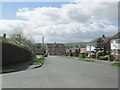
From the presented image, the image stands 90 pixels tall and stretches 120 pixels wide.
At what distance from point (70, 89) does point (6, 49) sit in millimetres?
21068

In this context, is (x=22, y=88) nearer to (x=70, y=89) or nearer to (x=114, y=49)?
(x=70, y=89)

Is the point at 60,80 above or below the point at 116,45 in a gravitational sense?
below

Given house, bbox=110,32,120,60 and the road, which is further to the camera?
house, bbox=110,32,120,60

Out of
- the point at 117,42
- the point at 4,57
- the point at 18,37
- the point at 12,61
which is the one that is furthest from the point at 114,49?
the point at 4,57

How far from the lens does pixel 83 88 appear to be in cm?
1220

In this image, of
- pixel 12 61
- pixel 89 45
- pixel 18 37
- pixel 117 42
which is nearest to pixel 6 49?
pixel 12 61

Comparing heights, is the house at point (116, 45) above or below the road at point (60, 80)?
above

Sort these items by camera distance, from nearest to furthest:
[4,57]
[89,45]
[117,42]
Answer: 1. [4,57]
2. [117,42]
3. [89,45]

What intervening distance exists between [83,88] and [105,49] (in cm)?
7870

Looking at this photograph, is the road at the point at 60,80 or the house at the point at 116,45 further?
the house at the point at 116,45

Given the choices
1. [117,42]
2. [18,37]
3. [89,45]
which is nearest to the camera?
[117,42]

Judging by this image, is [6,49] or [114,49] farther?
[114,49]

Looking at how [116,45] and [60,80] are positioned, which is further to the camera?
[116,45]

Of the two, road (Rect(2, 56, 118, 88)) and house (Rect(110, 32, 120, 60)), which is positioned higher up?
house (Rect(110, 32, 120, 60))
